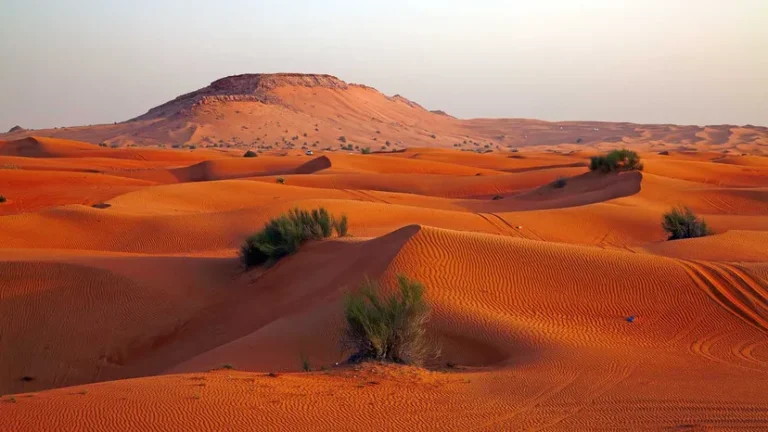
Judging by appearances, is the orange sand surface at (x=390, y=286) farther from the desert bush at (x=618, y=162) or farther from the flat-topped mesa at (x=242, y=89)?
the flat-topped mesa at (x=242, y=89)

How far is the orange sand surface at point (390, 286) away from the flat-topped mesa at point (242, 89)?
253 feet

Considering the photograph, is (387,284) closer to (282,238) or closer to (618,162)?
(282,238)

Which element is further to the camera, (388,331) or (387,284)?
(387,284)

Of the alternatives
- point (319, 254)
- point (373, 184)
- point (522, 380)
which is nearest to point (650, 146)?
point (373, 184)

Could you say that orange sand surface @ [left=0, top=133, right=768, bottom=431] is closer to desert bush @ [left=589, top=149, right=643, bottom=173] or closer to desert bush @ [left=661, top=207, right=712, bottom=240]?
desert bush @ [left=661, top=207, right=712, bottom=240]

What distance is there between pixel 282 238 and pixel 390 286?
5.01 metres

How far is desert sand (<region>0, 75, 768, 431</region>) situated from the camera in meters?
6.86

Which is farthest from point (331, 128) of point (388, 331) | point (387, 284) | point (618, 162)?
point (388, 331)

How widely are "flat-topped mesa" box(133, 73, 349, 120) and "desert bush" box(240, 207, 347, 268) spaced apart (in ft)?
280

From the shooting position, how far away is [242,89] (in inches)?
4409

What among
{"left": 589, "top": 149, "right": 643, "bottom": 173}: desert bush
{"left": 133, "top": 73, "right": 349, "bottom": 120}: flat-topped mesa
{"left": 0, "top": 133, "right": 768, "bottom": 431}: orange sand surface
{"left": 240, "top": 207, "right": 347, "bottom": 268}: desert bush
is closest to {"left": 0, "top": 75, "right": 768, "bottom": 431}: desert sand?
{"left": 0, "top": 133, "right": 768, "bottom": 431}: orange sand surface

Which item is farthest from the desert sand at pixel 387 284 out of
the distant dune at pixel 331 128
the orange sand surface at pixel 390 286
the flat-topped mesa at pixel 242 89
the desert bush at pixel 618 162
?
the flat-topped mesa at pixel 242 89

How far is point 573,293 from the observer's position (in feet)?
39.5

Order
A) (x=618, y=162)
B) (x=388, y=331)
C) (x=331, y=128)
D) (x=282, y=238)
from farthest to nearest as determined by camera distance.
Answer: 1. (x=331, y=128)
2. (x=618, y=162)
3. (x=282, y=238)
4. (x=388, y=331)
